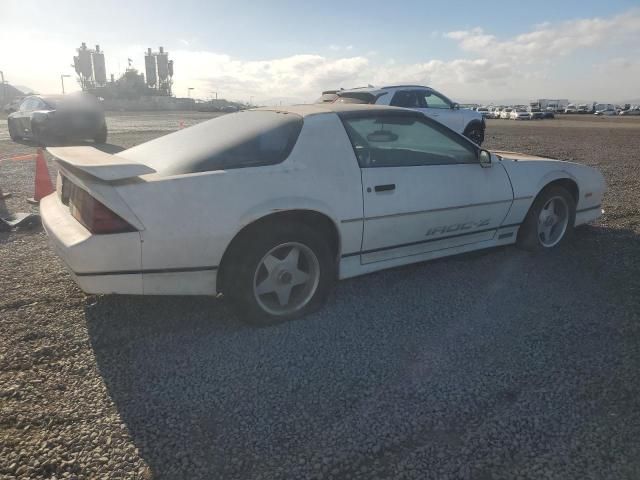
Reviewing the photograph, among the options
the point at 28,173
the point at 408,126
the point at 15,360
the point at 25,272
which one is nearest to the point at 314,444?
the point at 15,360

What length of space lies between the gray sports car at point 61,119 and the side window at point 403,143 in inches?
455

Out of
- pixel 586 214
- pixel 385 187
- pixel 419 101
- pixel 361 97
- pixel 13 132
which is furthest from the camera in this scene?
pixel 13 132

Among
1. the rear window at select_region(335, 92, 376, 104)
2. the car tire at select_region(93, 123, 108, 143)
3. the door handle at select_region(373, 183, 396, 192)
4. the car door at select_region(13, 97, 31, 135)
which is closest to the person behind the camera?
the door handle at select_region(373, 183, 396, 192)

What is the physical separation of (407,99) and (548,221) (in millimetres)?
6542

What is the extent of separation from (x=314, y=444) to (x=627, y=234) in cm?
450

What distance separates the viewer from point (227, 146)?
3.12 metres

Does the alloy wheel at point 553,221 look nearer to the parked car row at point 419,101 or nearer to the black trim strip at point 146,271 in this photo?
the black trim strip at point 146,271

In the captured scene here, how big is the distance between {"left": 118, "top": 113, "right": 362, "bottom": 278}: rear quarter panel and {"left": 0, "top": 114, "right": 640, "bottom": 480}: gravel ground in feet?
1.94

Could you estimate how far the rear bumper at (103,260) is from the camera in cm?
262

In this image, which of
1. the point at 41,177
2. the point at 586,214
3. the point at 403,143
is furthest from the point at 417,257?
the point at 41,177

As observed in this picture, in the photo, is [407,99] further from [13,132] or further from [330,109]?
[13,132]

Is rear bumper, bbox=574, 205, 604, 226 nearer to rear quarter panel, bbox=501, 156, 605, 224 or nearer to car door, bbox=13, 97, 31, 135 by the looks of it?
rear quarter panel, bbox=501, 156, 605, 224

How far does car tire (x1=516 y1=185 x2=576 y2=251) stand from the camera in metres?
4.38

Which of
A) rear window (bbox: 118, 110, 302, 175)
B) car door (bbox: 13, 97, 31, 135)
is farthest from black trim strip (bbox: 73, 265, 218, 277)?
car door (bbox: 13, 97, 31, 135)
